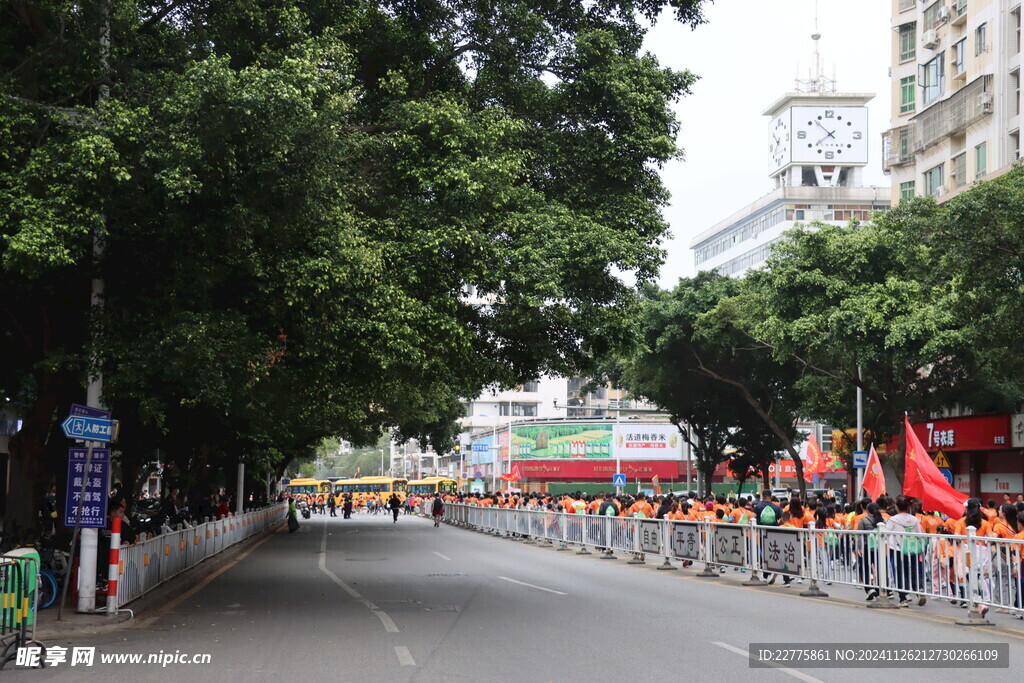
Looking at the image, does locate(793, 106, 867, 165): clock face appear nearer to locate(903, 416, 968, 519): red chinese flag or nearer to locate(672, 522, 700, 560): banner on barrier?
locate(672, 522, 700, 560): banner on barrier

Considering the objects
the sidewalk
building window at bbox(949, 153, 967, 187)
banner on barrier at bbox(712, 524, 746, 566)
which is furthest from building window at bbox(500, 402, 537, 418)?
the sidewalk

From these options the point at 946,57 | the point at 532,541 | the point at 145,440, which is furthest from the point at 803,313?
the point at 145,440

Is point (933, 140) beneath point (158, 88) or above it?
above

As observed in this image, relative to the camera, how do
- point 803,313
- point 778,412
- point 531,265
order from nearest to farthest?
point 531,265 < point 803,313 < point 778,412

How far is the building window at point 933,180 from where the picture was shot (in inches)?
1770

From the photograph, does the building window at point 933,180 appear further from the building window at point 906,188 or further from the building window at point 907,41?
the building window at point 907,41

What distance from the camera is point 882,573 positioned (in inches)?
642

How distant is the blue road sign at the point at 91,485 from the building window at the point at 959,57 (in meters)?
37.9

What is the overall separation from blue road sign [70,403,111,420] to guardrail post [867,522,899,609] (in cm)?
1070

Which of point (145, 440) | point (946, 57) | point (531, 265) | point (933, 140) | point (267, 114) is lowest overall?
point (145, 440)

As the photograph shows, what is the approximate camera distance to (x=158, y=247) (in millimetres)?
14312

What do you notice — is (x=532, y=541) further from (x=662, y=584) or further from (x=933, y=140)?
(x=933, y=140)

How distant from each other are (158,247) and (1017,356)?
18.9 metres

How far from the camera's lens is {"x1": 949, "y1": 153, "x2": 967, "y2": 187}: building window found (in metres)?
42.7
